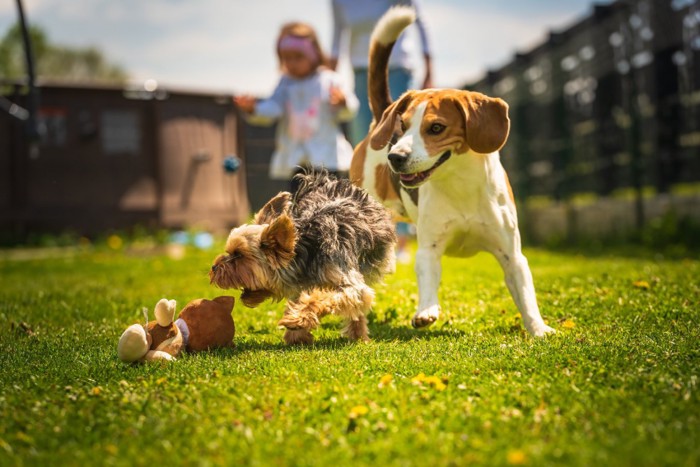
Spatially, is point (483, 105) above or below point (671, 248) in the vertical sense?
above

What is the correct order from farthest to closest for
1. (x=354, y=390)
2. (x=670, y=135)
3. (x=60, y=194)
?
(x=60, y=194) < (x=670, y=135) < (x=354, y=390)

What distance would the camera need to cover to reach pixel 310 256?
4996mm

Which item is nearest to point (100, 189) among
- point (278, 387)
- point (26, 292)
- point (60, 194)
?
point (60, 194)

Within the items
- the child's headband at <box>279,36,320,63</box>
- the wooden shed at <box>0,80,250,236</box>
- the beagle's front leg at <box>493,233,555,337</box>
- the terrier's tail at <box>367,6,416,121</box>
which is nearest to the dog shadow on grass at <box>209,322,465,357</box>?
the beagle's front leg at <box>493,233,555,337</box>

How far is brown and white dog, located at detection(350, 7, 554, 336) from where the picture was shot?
15.6 ft

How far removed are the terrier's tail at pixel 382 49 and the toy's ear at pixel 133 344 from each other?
260 centimetres

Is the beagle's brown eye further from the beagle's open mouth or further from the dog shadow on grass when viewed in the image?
the dog shadow on grass

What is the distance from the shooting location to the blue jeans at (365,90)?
28.2 ft

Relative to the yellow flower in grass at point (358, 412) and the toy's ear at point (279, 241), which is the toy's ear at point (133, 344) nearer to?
the toy's ear at point (279, 241)

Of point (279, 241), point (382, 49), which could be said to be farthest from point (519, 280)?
point (382, 49)

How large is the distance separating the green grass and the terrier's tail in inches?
60.7

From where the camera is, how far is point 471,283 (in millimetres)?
7359

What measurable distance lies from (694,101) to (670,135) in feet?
2.18

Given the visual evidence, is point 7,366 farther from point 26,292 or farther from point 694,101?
point 694,101
